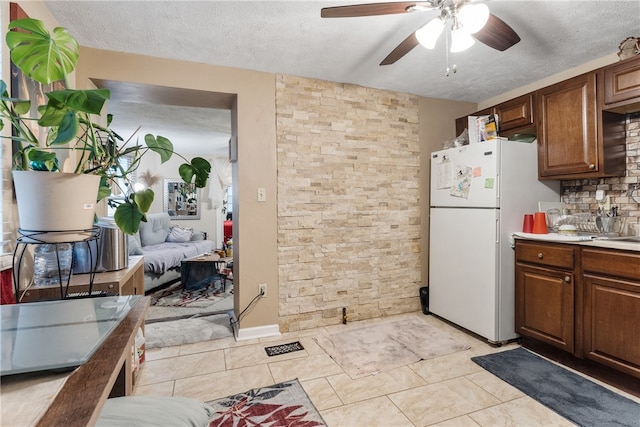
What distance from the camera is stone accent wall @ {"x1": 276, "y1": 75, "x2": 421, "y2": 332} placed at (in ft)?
9.23

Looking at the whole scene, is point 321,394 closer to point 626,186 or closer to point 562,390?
point 562,390

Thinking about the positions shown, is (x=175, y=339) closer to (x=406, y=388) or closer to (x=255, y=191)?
(x=255, y=191)

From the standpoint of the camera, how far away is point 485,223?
259cm

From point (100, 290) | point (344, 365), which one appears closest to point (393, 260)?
point (344, 365)

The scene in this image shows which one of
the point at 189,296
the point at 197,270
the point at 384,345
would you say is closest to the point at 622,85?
the point at 384,345

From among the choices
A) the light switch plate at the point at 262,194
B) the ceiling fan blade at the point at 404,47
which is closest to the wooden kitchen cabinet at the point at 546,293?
the ceiling fan blade at the point at 404,47

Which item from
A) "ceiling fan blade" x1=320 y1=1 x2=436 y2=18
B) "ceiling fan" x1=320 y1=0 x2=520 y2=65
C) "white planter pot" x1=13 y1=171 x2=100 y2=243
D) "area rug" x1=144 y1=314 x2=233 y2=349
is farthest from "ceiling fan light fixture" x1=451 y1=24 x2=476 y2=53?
"area rug" x1=144 y1=314 x2=233 y2=349

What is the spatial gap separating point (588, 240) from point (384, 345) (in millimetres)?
1619

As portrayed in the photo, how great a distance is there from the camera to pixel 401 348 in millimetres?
2475

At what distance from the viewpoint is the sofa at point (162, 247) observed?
13.9ft

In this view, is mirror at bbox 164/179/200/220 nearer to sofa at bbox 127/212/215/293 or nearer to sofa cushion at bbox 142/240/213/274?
sofa at bbox 127/212/215/293

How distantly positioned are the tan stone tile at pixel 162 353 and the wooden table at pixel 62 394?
6.43 ft

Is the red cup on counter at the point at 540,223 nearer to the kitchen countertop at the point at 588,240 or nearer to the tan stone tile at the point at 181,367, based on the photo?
the kitchen countertop at the point at 588,240

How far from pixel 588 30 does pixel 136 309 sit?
3.01 m
